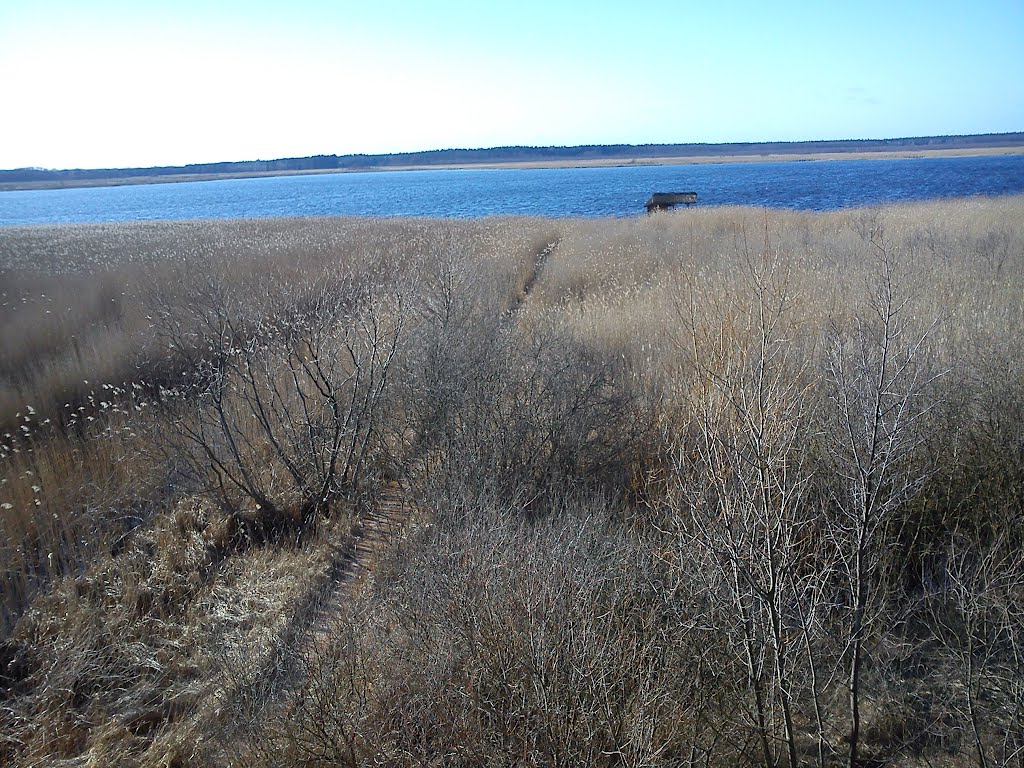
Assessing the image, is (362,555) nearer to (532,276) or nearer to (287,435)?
(287,435)

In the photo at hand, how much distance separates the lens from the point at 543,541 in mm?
4215

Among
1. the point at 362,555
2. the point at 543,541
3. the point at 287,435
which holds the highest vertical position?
the point at 543,541

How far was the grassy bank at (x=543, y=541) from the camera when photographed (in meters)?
3.34

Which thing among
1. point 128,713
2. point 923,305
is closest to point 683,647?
point 128,713

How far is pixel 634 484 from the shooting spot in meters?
6.39

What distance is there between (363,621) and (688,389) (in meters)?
4.29

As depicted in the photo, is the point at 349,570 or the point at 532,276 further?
the point at 532,276

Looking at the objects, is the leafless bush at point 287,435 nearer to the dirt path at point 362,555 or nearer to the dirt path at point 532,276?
the dirt path at point 362,555

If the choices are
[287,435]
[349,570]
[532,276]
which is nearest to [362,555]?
[349,570]

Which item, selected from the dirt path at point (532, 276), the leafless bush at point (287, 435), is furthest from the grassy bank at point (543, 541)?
the dirt path at point (532, 276)

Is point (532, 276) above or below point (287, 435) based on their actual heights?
below

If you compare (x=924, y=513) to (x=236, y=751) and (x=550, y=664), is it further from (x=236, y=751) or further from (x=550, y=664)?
(x=236, y=751)

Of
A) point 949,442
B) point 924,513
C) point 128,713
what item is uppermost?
point 949,442

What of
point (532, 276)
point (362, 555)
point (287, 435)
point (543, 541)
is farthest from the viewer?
point (532, 276)
